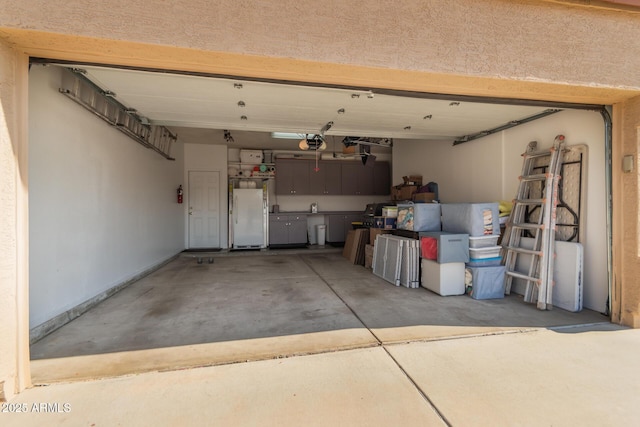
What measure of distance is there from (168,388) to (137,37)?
6.92 ft

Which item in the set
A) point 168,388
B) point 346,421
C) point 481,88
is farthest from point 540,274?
point 168,388

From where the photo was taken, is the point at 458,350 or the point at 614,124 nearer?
the point at 458,350

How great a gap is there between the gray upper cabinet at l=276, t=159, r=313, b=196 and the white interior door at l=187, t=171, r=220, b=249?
5.50 feet

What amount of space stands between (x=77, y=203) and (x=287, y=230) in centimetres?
512

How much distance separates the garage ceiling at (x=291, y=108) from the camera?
8.52ft

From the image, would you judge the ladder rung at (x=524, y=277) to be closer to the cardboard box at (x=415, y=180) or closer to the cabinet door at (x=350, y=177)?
the cardboard box at (x=415, y=180)

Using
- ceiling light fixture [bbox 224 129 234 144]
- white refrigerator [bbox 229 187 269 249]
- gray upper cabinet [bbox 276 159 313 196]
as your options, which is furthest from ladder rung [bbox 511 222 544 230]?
ceiling light fixture [bbox 224 129 234 144]

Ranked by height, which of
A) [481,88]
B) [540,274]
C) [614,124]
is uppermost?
[481,88]

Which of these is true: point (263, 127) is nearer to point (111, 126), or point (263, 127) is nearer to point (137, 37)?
point (111, 126)

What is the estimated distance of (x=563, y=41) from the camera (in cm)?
218

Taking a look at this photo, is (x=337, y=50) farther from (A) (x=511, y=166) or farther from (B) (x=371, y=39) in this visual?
(A) (x=511, y=166)

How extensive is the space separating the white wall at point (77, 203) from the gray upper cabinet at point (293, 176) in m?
3.65

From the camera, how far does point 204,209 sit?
7336 mm

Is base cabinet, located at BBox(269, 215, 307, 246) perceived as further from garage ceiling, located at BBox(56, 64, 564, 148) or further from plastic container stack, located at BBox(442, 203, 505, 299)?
plastic container stack, located at BBox(442, 203, 505, 299)
